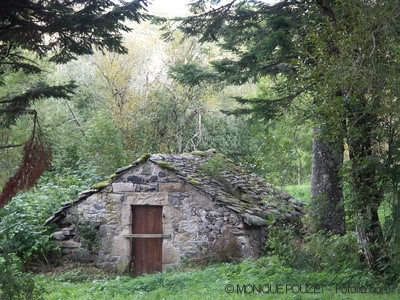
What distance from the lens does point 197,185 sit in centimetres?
1302

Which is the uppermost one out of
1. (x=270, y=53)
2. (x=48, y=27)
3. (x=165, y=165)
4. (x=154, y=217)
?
(x=270, y=53)

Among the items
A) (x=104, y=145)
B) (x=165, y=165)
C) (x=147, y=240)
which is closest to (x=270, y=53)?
(x=165, y=165)

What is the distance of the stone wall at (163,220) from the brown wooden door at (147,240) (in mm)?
218

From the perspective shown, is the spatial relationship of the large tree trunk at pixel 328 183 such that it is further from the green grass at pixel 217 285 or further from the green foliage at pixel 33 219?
the green foliage at pixel 33 219

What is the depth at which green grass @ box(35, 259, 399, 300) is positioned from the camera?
26.1ft

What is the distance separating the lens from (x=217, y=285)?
904 cm

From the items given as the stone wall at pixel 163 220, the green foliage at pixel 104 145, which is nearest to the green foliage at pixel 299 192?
the green foliage at pixel 104 145

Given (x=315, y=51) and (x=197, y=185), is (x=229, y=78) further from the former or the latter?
(x=315, y=51)

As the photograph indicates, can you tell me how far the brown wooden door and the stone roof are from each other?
1076 millimetres

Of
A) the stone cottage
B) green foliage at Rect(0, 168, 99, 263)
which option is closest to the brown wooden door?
the stone cottage

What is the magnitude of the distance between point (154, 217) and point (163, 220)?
39 centimetres

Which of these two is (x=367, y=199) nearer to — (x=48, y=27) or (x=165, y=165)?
(x=48, y=27)

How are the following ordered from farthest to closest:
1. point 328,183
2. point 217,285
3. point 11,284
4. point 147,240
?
point 147,240
point 328,183
point 217,285
point 11,284

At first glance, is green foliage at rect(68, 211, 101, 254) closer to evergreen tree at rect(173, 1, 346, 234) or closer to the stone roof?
the stone roof
